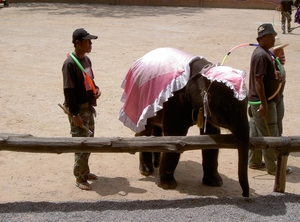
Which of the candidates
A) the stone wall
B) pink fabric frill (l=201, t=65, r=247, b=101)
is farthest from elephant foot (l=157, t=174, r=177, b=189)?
the stone wall

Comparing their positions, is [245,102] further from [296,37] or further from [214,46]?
[296,37]

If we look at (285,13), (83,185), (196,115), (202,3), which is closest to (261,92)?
(196,115)

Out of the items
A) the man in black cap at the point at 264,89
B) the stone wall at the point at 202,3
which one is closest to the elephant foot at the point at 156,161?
the man in black cap at the point at 264,89

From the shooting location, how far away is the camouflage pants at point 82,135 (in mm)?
6051

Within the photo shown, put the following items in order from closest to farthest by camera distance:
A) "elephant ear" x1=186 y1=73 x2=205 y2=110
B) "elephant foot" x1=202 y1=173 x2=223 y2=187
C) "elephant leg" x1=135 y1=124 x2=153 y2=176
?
"elephant ear" x1=186 y1=73 x2=205 y2=110, "elephant foot" x1=202 y1=173 x2=223 y2=187, "elephant leg" x1=135 y1=124 x2=153 y2=176

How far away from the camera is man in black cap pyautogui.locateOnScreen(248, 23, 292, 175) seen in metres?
6.34

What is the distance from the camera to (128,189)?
253 inches

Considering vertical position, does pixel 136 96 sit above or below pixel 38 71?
above

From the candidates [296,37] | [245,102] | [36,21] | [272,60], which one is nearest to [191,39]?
[296,37]

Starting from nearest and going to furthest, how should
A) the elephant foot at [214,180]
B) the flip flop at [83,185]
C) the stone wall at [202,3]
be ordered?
the flip flop at [83,185] < the elephant foot at [214,180] < the stone wall at [202,3]

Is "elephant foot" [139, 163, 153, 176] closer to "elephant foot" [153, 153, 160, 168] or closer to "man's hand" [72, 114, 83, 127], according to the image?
"elephant foot" [153, 153, 160, 168]

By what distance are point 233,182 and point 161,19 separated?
17.0 metres

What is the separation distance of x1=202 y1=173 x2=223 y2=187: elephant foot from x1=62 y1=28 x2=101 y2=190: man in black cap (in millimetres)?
1588

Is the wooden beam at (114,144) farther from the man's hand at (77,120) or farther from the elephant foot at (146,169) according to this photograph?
the elephant foot at (146,169)
